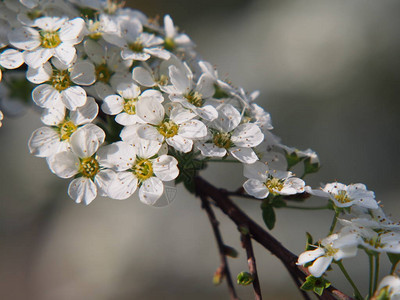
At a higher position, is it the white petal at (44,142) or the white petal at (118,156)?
the white petal at (118,156)

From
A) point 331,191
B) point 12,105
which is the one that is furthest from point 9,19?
point 331,191

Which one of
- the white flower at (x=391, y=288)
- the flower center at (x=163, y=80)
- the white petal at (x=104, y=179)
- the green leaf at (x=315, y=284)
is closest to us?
the white flower at (x=391, y=288)

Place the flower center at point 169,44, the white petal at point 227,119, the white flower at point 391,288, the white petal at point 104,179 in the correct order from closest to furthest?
1. the white flower at point 391,288
2. the white petal at point 104,179
3. the white petal at point 227,119
4. the flower center at point 169,44

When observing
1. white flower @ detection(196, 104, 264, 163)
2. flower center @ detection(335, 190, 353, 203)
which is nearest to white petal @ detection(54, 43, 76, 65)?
white flower @ detection(196, 104, 264, 163)

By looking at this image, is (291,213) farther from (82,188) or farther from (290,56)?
(82,188)

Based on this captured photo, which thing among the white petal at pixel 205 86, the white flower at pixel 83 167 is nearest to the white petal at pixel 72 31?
the white flower at pixel 83 167

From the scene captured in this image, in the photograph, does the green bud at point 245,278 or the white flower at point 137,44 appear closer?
the green bud at point 245,278

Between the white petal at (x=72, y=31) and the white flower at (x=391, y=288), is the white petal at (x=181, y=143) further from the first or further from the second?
the white flower at (x=391, y=288)

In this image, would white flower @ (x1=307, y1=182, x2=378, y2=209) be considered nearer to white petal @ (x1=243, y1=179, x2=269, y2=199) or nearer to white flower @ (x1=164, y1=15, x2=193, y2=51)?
white petal @ (x1=243, y1=179, x2=269, y2=199)
